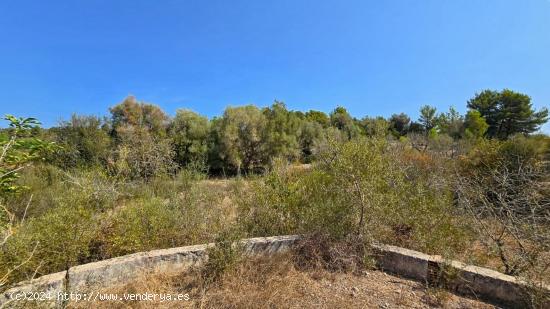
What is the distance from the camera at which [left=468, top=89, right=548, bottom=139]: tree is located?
88.7 ft

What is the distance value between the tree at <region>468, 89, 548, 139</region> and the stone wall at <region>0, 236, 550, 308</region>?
30.6 metres

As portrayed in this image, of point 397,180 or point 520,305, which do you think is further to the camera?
point 397,180

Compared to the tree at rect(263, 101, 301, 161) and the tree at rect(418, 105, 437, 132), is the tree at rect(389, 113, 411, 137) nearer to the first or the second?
the tree at rect(418, 105, 437, 132)

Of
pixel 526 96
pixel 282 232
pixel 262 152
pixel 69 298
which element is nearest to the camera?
pixel 69 298

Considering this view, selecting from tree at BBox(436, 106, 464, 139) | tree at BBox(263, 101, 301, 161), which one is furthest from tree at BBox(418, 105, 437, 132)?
tree at BBox(263, 101, 301, 161)

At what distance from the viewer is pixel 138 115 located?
19.3 m

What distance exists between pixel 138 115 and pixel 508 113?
1352 inches

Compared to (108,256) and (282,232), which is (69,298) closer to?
(108,256)

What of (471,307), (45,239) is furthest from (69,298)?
(471,307)

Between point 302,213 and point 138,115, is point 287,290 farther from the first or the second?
point 138,115

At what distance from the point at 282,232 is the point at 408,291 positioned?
1777 mm

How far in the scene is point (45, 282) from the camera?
8.14 ft

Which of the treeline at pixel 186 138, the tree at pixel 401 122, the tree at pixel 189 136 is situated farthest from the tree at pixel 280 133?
the tree at pixel 401 122

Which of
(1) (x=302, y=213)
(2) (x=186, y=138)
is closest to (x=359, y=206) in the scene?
(1) (x=302, y=213)
